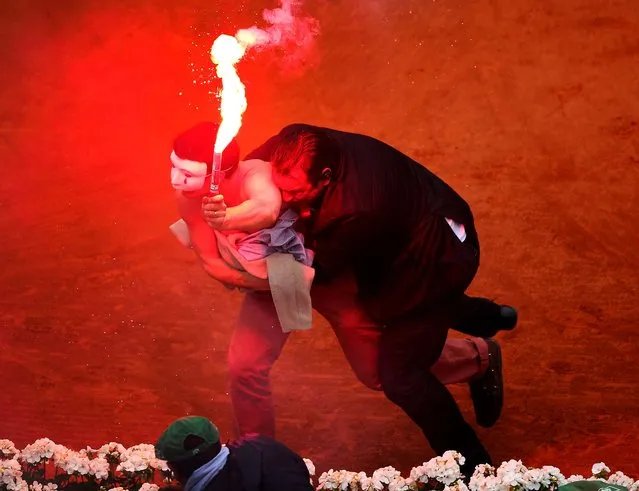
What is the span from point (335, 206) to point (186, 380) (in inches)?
60.5

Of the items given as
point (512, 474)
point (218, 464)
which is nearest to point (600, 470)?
point (512, 474)

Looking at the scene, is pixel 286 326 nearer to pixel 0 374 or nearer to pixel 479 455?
pixel 479 455

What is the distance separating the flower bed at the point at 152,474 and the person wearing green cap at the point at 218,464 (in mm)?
616

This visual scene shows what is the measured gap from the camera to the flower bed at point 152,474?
512 cm

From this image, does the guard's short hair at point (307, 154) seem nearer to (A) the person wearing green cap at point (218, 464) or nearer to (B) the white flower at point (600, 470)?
(A) the person wearing green cap at point (218, 464)


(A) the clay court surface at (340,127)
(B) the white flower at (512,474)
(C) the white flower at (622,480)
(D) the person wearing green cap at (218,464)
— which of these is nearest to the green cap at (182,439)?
(D) the person wearing green cap at (218,464)

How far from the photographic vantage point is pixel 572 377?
6145 mm

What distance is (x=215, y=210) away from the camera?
502 cm

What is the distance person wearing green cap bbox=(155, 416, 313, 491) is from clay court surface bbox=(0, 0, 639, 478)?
60.1 inches

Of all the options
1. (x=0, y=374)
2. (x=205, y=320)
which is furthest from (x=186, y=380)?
(x=0, y=374)

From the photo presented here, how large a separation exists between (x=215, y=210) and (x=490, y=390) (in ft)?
4.99

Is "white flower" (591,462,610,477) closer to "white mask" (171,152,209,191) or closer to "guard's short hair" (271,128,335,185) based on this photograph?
"guard's short hair" (271,128,335,185)

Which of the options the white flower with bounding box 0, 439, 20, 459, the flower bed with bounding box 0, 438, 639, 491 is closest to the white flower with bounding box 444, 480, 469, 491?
the flower bed with bounding box 0, 438, 639, 491

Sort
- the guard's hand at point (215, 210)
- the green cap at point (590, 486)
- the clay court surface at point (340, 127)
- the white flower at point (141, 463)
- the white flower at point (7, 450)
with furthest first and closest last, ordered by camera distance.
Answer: the clay court surface at point (340, 127)
the white flower at point (7, 450)
the white flower at point (141, 463)
the guard's hand at point (215, 210)
the green cap at point (590, 486)
